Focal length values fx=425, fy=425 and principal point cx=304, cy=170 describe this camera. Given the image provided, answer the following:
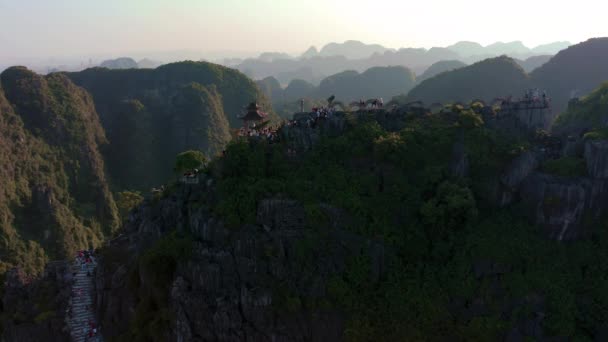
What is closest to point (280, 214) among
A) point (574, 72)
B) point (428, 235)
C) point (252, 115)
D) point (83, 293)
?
point (428, 235)

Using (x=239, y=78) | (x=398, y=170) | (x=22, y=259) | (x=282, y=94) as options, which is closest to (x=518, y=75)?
(x=239, y=78)

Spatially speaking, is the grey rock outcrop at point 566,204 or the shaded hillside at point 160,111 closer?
the grey rock outcrop at point 566,204

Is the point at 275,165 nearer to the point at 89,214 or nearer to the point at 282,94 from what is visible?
the point at 89,214

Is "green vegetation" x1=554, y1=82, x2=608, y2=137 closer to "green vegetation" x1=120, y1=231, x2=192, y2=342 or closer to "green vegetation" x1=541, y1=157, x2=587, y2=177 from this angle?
"green vegetation" x1=541, y1=157, x2=587, y2=177

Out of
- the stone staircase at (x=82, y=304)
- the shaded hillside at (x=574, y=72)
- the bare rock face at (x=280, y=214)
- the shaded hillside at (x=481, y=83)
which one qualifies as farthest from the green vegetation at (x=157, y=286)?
the shaded hillside at (x=574, y=72)

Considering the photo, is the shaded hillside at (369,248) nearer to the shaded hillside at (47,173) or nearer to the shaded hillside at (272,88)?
the shaded hillside at (47,173)

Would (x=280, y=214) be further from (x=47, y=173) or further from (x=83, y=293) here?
(x=47, y=173)
